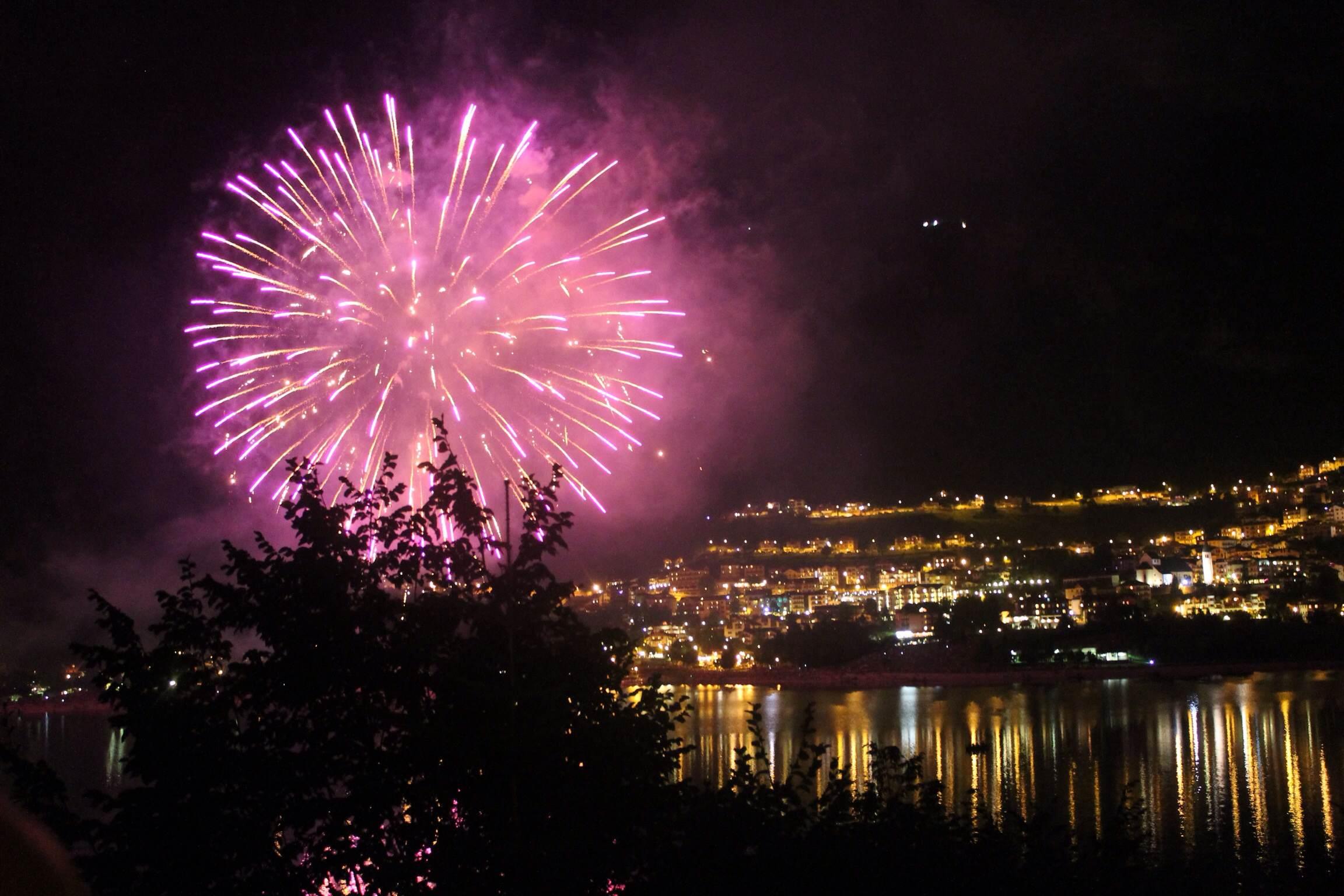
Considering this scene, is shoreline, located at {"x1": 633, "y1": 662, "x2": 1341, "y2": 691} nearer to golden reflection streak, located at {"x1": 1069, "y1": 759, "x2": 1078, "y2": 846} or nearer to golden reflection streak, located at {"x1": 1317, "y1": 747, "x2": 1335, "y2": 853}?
golden reflection streak, located at {"x1": 1317, "y1": 747, "x2": 1335, "y2": 853}

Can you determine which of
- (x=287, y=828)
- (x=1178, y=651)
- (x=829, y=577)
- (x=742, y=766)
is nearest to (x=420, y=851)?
(x=287, y=828)

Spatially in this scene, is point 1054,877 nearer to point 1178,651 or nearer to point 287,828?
point 287,828

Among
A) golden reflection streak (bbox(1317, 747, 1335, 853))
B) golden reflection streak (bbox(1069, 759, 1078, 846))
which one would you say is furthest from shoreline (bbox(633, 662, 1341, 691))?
golden reflection streak (bbox(1069, 759, 1078, 846))

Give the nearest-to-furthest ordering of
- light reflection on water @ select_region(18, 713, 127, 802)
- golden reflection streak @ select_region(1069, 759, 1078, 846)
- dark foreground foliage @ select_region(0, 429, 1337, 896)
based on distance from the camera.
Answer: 1. dark foreground foliage @ select_region(0, 429, 1337, 896)
2. golden reflection streak @ select_region(1069, 759, 1078, 846)
3. light reflection on water @ select_region(18, 713, 127, 802)

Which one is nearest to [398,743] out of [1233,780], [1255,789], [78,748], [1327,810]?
[1327,810]

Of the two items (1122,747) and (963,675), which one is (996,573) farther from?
(1122,747)

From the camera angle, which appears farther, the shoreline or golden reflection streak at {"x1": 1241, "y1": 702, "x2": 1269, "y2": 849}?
the shoreline
